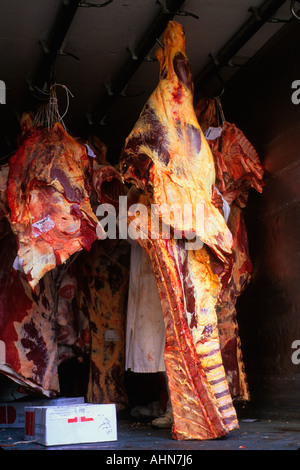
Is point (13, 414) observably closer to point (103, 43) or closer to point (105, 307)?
point (105, 307)

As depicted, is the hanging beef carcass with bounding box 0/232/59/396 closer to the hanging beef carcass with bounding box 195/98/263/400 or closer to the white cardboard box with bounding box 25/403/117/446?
the white cardboard box with bounding box 25/403/117/446

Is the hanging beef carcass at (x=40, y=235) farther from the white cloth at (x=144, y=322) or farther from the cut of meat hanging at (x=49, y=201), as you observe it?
the white cloth at (x=144, y=322)

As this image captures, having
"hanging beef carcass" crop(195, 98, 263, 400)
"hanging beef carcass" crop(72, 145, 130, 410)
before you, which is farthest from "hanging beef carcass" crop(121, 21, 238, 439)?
"hanging beef carcass" crop(72, 145, 130, 410)

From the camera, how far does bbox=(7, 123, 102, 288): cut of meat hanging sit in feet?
13.8

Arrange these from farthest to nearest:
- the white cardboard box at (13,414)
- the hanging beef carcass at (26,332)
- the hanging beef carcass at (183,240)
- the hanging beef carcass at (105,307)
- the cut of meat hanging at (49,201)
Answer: the hanging beef carcass at (105,307) → the white cardboard box at (13,414) → the hanging beef carcass at (26,332) → the cut of meat hanging at (49,201) → the hanging beef carcass at (183,240)

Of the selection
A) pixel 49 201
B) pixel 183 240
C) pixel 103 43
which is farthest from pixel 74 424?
pixel 103 43

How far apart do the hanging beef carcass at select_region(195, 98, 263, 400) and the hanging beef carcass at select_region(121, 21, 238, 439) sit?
0.67m

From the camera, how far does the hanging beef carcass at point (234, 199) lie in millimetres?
4812

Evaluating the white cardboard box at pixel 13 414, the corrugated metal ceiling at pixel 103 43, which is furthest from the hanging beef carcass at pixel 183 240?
the white cardboard box at pixel 13 414

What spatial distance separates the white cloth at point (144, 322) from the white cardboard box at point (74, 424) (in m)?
1.02

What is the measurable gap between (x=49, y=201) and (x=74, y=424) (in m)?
1.53
